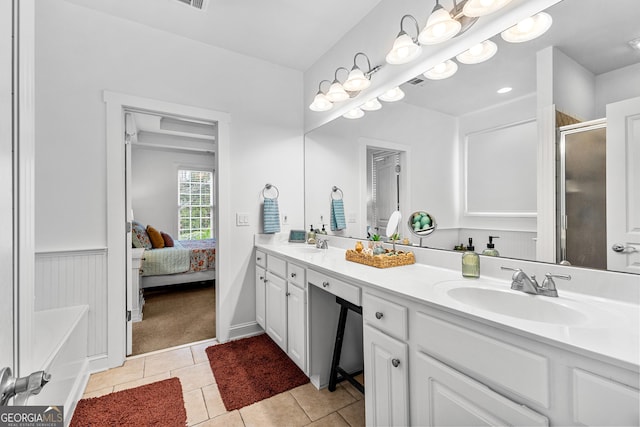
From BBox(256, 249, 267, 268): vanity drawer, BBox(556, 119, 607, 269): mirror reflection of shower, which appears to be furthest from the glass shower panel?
BBox(256, 249, 267, 268): vanity drawer

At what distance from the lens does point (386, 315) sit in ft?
4.05

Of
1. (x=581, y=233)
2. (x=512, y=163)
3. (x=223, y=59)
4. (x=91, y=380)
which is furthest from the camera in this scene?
(x=223, y=59)

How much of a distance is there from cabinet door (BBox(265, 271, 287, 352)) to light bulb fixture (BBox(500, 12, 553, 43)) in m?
1.87

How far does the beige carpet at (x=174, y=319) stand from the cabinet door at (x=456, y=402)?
2.12 meters

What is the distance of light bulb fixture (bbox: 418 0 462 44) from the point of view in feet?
4.66

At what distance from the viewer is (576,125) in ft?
3.76

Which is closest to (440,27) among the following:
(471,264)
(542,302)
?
(471,264)

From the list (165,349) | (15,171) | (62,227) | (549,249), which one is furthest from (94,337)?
(549,249)

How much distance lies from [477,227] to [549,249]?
1.10 ft

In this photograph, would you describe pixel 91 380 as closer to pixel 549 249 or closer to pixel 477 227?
pixel 477 227

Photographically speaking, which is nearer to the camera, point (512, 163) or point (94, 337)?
point (512, 163)

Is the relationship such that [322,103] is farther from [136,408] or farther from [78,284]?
[136,408]

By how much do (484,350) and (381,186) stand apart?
4.46ft

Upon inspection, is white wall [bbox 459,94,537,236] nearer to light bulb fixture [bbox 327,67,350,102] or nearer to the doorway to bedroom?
light bulb fixture [bbox 327,67,350,102]
